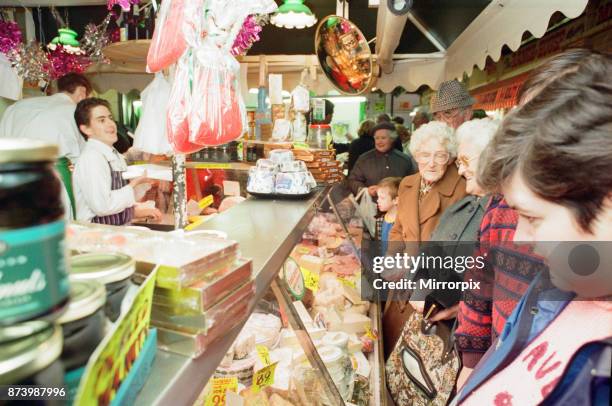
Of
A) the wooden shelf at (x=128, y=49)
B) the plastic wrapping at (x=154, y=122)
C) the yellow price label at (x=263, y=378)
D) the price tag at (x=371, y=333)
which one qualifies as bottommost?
the price tag at (x=371, y=333)

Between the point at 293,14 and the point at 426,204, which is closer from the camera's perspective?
the point at 426,204

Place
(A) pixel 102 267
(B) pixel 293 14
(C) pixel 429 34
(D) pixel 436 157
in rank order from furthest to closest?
1. (C) pixel 429 34
2. (B) pixel 293 14
3. (D) pixel 436 157
4. (A) pixel 102 267

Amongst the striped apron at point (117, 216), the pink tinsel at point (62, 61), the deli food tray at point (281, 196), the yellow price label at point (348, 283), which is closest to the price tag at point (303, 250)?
the yellow price label at point (348, 283)

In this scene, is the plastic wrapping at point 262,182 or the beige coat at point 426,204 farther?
the beige coat at point 426,204

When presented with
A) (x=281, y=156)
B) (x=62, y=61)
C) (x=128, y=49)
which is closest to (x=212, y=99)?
(x=281, y=156)

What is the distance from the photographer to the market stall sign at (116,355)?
422mm

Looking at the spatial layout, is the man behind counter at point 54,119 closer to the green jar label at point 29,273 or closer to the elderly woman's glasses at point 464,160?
the elderly woman's glasses at point 464,160

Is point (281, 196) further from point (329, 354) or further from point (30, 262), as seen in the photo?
point (30, 262)

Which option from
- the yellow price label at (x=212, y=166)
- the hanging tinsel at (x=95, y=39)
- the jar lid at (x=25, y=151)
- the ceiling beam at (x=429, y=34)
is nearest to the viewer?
the jar lid at (x=25, y=151)

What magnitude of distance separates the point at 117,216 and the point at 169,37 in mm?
1706

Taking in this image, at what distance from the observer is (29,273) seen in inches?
13.9

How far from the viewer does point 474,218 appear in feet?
6.48

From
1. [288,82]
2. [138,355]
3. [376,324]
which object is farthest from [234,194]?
[288,82]

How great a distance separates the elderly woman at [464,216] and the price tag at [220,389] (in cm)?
103
